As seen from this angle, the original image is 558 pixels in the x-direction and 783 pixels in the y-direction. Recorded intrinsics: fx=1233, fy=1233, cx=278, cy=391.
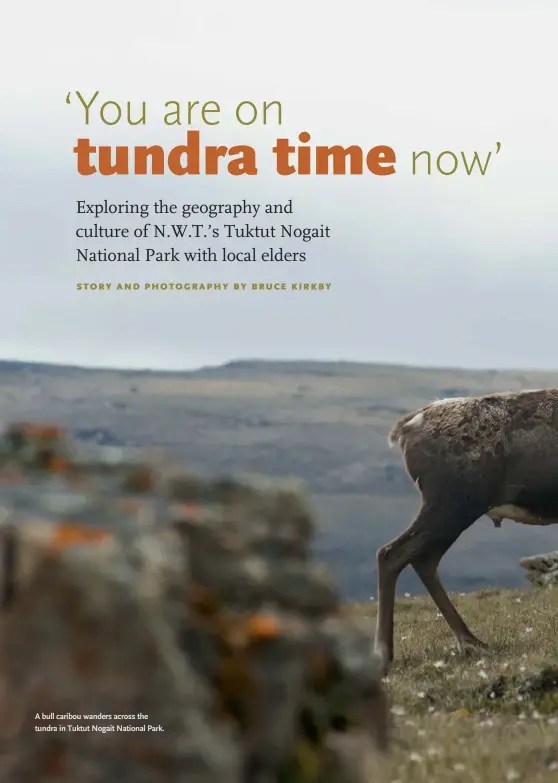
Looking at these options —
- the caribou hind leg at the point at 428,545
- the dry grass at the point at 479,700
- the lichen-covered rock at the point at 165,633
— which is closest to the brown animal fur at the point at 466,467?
the caribou hind leg at the point at 428,545

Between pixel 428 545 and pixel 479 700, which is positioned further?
pixel 428 545

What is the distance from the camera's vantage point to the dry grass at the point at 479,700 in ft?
21.4

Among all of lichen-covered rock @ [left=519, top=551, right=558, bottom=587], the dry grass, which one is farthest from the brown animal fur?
lichen-covered rock @ [left=519, top=551, right=558, bottom=587]

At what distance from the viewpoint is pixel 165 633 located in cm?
387

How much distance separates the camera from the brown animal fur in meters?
13.6

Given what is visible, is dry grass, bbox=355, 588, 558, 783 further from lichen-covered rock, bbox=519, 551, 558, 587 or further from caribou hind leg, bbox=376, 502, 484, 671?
lichen-covered rock, bbox=519, 551, 558, 587

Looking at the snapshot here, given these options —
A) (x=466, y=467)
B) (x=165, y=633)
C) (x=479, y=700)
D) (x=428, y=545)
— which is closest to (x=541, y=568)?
(x=428, y=545)

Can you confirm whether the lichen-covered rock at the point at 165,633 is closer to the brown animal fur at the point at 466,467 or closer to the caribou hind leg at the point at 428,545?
the brown animal fur at the point at 466,467

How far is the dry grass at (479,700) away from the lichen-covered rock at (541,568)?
4.20 meters

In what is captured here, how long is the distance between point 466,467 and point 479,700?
13.8 ft

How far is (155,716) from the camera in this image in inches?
150

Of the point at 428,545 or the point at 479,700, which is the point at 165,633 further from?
the point at 428,545

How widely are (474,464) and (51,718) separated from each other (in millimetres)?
10125

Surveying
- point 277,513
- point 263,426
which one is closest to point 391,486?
point 263,426
